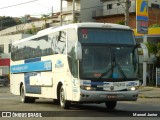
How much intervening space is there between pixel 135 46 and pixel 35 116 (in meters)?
4.96

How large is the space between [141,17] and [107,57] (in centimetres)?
2076

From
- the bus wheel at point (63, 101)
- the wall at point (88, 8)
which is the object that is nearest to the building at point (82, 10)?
the wall at point (88, 8)

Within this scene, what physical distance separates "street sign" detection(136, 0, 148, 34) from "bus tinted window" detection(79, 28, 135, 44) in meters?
18.9

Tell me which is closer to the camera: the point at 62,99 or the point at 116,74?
the point at 116,74

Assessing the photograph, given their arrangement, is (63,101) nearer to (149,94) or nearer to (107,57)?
(107,57)

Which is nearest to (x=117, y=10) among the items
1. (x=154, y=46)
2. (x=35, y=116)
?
(x=154, y=46)

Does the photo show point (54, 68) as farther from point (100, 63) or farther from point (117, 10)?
point (117, 10)

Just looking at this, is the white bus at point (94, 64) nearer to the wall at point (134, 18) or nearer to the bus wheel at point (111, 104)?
the bus wheel at point (111, 104)

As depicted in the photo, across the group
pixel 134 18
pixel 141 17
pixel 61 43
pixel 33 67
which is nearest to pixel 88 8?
pixel 134 18

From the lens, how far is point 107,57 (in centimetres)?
1733

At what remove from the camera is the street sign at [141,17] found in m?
36.9

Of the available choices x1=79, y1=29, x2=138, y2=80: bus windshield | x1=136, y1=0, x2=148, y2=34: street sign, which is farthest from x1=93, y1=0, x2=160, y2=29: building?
x1=79, y1=29, x2=138, y2=80: bus windshield

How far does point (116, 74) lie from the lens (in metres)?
17.2

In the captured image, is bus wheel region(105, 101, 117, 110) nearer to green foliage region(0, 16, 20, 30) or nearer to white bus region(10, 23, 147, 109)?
white bus region(10, 23, 147, 109)
